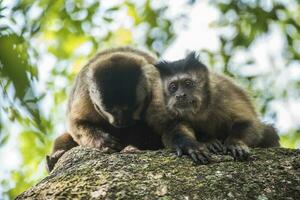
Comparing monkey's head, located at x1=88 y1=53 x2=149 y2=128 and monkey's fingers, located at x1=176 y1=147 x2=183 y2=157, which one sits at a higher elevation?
monkey's head, located at x1=88 y1=53 x2=149 y2=128

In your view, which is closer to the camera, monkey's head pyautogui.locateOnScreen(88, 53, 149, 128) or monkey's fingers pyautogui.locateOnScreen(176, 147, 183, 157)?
monkey's fingers pyautogui.locateOnScreen(176, 147, 183, 157)

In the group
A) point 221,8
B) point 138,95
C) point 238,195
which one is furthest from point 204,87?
point 238,195

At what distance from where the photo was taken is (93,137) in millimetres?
6574

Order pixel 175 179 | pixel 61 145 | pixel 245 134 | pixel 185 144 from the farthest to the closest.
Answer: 1. pixel 61 145
2. pixel 245 134
3. pixel 185 144
4. pixel 175 179

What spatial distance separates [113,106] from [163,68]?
85 cm

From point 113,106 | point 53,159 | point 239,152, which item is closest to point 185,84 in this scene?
point 113,106

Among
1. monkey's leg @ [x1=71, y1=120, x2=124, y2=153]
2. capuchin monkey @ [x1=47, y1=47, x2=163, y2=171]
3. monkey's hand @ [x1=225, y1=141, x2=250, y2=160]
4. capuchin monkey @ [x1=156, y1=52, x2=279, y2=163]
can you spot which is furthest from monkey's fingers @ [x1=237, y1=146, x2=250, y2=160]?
monkey's leg @ [x1=71, y1=120, x2=124, y2=153]

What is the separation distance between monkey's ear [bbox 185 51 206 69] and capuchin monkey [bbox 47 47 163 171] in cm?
55

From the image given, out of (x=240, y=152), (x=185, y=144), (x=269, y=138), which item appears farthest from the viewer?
(x=269, y=138)

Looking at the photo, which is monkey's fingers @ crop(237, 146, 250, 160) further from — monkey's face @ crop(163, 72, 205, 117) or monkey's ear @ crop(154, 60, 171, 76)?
monkey's ear @ crop(154, 60, 171, 76)

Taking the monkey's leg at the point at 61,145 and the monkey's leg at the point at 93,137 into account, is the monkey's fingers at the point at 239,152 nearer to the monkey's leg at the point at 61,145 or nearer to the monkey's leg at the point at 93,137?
the monkey's leg at the point at 93,137

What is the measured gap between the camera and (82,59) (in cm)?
1130

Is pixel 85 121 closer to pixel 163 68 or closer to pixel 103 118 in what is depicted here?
pixel 103 118

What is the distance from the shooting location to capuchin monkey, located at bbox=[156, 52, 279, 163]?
557 centimetres
